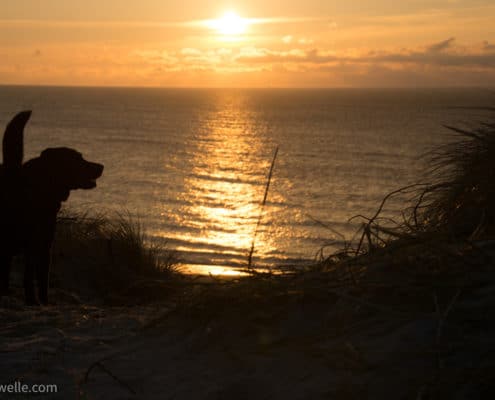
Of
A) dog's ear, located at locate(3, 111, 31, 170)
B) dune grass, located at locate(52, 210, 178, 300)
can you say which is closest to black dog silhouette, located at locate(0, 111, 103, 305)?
dog's ear, located at locate(3, 111, 31, 170)

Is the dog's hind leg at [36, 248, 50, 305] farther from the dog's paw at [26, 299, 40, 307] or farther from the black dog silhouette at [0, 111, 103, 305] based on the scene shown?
the dog's paw at [26, 299, 40, 307]

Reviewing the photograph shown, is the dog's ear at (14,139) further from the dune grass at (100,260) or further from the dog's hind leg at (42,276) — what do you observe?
the dune grass at (100,260)

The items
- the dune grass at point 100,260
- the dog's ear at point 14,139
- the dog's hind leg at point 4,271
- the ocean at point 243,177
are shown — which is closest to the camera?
the dog's ear at point 14,139

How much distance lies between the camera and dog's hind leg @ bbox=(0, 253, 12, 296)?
20.5 feet

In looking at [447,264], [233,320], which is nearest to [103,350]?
[233,320]

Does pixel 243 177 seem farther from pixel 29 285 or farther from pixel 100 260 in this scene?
pixel 29 285

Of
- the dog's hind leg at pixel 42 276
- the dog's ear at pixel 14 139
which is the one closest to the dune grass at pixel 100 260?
the dog's hind leg at pixel 42 276

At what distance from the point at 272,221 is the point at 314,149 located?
3969 centimetres

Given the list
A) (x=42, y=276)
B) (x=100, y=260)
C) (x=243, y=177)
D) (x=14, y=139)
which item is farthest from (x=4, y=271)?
(x=243, y=177)

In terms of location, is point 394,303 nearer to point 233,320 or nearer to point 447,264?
point 447,264

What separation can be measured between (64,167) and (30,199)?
1.47 feet

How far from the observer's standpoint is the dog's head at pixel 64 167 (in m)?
6.30

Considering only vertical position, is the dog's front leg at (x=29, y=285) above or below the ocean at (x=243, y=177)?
above

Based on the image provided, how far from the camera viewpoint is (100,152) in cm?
6631
